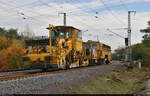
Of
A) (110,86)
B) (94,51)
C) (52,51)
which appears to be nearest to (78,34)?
(52,51)

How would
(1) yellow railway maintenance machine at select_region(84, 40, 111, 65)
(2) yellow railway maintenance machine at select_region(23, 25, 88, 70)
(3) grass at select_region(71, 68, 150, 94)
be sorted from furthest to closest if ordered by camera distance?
(1) yellow railway maintenance machine at select_region(84, 40, 111, 65)
(2) yellow railway maintenance machine at select_region(23, 25, 88, 70)
(3) grass at select_region(71, 68, 150, 94)

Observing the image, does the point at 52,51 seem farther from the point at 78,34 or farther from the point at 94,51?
the point at 94,51

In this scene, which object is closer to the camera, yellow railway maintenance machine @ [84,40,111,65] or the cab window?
the cab window

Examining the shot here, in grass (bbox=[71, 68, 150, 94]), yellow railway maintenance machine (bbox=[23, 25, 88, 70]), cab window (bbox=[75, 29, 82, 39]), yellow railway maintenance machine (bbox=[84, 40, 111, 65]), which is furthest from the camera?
yellow railway maintenance machine (bbox=[84, 40, 111, 65])

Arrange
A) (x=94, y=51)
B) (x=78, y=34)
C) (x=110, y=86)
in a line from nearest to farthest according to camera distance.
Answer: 1. (x=110, y=86)
2. (x=78, y=34)
3. (x=94, y=51)

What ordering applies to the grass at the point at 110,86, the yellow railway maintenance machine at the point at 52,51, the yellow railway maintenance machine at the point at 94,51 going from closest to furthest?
the grass at the point at 110,86 → the yellow railway maintenance machine at the point at 52,51 → the yellow railway maintenance machine at the point at 94,51

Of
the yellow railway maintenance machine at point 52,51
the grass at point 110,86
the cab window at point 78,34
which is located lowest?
the grass at point 110,86

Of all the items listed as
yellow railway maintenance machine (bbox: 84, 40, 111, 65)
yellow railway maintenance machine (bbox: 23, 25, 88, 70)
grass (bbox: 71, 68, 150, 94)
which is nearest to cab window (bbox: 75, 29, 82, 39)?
yellow railway maintenance machine (bbox: 23, 25, 88, 70)

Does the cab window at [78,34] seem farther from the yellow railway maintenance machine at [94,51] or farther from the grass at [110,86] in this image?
the grass at [110,86]

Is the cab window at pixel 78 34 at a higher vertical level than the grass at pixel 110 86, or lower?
higher

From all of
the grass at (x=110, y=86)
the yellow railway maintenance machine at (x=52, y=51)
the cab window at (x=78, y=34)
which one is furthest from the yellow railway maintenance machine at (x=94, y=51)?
the grass at (x=110, y=86)

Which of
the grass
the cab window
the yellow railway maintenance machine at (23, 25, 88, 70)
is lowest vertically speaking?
the grass

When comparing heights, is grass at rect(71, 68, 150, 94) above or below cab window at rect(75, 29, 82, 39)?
below

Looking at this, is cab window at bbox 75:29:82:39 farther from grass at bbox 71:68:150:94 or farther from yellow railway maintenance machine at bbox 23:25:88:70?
grass at bbox 71:68:150:94
